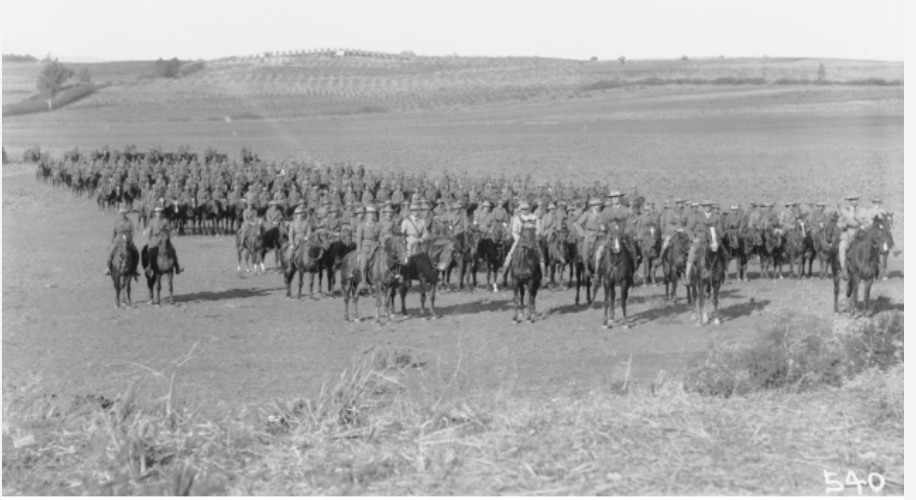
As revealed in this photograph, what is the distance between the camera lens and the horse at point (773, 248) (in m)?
25.1

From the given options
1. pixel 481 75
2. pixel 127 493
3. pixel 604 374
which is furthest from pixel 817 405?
pixel 481 75

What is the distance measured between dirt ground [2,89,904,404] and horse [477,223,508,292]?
123 cm

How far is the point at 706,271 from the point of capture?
18984 millimetres

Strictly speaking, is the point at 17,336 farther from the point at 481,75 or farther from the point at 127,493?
the point at 481,75

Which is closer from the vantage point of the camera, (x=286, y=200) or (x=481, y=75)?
(x=286, y=200)

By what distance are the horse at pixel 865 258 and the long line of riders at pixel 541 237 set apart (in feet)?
0.09

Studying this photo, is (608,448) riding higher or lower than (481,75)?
lower

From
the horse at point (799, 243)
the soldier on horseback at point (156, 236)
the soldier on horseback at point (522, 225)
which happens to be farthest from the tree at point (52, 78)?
the horse at point (799, 243)

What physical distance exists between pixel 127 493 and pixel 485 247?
16437 millimetres

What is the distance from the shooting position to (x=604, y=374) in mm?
15078

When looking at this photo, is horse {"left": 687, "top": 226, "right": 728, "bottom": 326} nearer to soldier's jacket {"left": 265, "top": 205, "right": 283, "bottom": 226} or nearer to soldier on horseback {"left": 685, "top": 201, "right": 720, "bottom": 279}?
soldier on horseback {"left": 685, "top": 201, "right": 720, "bottom": 279}

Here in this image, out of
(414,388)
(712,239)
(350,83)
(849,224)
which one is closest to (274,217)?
(712,239)

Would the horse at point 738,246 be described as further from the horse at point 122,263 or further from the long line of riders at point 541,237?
the horse at point 122,263

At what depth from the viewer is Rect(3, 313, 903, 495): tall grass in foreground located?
26.6 feet
